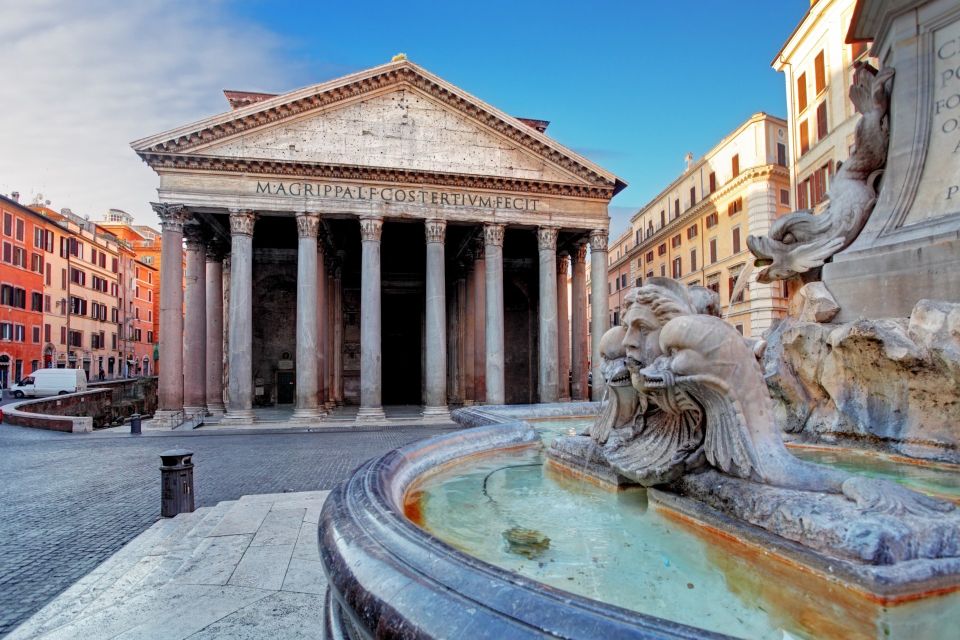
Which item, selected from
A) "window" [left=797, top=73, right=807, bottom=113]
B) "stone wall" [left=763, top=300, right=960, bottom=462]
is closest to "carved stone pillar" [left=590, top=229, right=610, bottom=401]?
"window" [left=797, top=73, right=807, bottom=113]

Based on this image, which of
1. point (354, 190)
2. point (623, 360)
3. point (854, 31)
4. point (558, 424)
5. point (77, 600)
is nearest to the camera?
point (623, 360)

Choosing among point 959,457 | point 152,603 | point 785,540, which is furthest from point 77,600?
point 959,457

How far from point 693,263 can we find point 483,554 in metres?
34.8

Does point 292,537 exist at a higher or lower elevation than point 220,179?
lower

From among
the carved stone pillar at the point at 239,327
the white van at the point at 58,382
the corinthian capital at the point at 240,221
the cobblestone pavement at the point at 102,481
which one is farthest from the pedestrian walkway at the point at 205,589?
the white van at the point at 58,382

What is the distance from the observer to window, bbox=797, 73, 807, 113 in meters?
22.3

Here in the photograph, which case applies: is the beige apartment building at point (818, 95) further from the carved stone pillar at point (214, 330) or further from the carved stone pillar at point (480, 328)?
the carved stone pillar at point (214, 330)

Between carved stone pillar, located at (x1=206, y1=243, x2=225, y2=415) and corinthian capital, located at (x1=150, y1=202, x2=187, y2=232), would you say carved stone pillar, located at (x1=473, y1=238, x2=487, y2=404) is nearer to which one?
carved stone pillar, located at (x1=206, y1=243, x2=225, y2=415)

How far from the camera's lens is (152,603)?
3.29 meters

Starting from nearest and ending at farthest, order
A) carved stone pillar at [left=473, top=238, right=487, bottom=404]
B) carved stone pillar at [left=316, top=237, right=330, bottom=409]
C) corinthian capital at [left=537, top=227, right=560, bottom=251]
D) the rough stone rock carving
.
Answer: the rough stone rock carving, carved stone pillar at [left=316, top=237, right=330, bottom=409], corinthian capital at [left=537, top=227, right=560, bottom=251], carved stone pillar at [left=473, top=238, right=487, bottom=404]

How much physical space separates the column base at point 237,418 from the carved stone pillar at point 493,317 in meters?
7.78

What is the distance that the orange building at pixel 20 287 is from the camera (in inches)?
1335

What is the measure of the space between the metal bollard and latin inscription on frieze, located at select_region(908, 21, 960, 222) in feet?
23.2

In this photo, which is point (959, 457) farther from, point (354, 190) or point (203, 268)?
point (203, 268)
